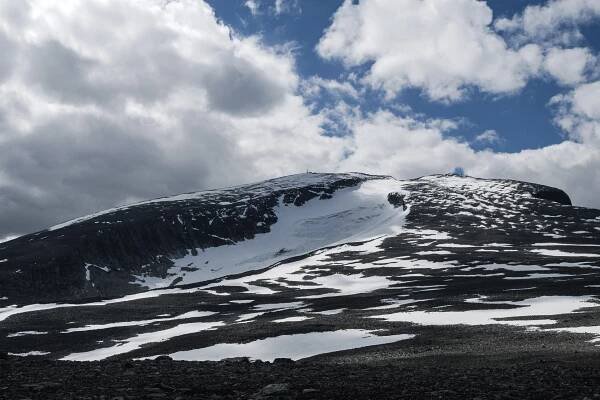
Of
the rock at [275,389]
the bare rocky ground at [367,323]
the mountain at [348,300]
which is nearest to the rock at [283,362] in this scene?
the bare rocky ground at [367,323]

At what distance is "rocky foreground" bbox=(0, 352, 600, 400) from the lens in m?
14.4

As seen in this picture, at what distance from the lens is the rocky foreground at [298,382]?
14430 millimetres

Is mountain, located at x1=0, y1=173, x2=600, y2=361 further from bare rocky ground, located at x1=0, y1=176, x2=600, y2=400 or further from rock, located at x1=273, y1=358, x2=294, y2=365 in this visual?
rock, located at x1=273, y1=358, x2=294, y2=365

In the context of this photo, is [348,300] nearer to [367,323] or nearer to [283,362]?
[367,323]

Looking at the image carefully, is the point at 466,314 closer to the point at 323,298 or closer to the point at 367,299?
the point at 367,299

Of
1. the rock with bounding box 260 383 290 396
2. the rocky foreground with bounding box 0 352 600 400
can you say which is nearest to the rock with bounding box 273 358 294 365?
the rocky foreground with bounding box 0 352 600 400

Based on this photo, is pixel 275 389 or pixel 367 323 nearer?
pixel 275 389

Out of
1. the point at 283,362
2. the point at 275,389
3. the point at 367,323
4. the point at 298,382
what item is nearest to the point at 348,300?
the point at 367,323

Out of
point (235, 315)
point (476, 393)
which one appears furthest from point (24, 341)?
point (476, 393)

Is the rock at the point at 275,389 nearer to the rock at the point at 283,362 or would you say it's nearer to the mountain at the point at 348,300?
the rock at the point at 283,362

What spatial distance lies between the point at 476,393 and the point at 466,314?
43.1 metres

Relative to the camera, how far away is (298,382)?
1684 cm

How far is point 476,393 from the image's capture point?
14.7 m

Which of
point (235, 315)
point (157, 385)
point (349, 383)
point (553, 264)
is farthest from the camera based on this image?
point (553, 264)
